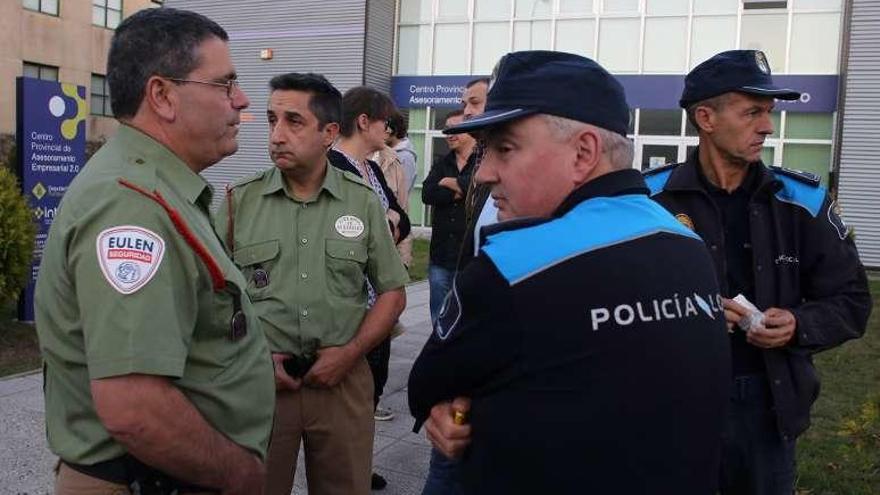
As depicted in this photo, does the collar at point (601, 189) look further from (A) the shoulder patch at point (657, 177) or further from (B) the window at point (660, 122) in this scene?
(B) the window at point (660, 122)

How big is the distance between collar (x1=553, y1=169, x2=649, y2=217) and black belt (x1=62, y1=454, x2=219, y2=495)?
3.86 feet

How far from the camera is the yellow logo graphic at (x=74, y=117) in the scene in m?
8.62

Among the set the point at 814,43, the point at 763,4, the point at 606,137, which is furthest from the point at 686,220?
the point at 763,4

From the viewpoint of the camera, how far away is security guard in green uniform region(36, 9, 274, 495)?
5.76 feet

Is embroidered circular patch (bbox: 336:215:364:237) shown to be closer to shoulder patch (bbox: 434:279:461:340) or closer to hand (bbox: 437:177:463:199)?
shoulder patch (bbox: 434:279:461:340)

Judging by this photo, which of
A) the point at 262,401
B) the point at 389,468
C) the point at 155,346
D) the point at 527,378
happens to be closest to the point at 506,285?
the point at 527,378

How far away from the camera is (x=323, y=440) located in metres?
3.14

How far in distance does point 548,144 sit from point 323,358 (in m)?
1.73

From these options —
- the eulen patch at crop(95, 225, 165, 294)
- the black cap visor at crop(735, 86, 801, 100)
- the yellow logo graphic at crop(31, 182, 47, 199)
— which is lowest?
the yellow logo graphic at crop(31, 182, 47, 199)

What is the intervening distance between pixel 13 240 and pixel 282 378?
5515mm

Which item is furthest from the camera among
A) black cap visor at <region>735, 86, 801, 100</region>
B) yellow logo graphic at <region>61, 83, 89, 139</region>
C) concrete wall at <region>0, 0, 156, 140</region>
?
concrete wall at <region>0, 0, 156, 140</region>

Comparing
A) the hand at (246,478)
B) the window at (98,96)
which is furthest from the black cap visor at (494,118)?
the window at (98,96)

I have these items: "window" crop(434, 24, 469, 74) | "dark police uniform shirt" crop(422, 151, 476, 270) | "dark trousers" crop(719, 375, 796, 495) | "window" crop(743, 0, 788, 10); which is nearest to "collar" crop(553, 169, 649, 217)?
"dark trousers" crop(719, 375, 796, 495)

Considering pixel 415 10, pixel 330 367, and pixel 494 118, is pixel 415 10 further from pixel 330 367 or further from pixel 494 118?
pixel 494 118
